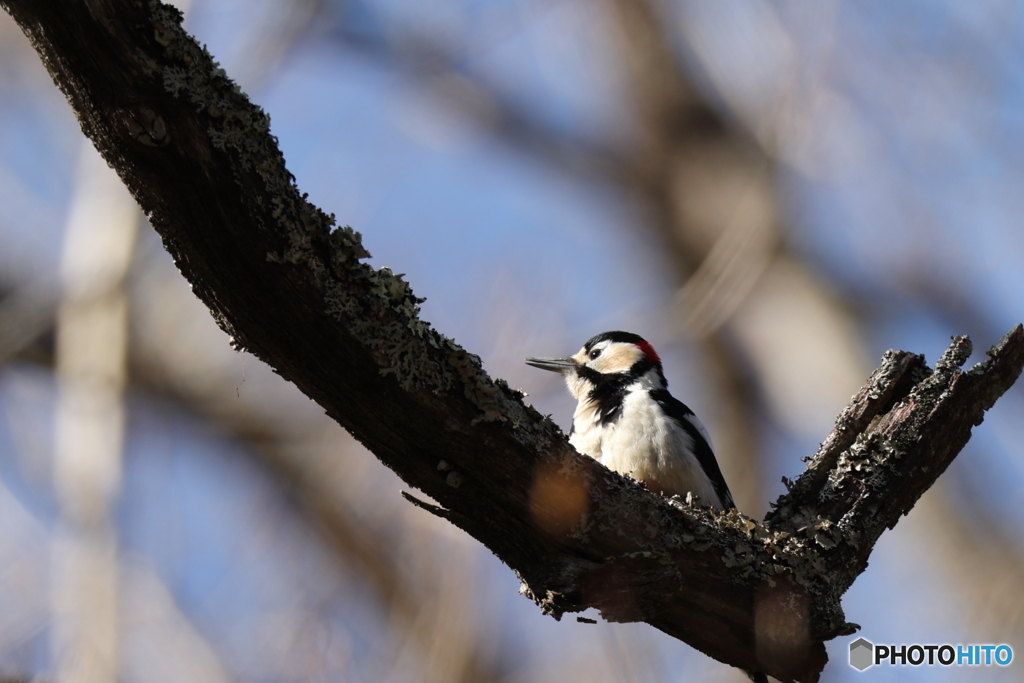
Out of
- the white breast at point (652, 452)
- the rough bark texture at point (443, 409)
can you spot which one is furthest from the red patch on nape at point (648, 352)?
the rough bark texture at point (443, 409)

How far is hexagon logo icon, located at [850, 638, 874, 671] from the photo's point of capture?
12.2 ft

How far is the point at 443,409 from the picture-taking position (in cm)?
205

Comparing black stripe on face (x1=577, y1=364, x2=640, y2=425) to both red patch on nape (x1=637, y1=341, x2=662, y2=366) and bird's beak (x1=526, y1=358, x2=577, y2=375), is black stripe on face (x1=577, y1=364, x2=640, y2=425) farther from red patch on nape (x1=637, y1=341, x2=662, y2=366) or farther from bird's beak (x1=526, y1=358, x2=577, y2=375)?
red patch on nape (x1=637, y1=341, x2=662, y2=366)

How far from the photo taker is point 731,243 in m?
6.96

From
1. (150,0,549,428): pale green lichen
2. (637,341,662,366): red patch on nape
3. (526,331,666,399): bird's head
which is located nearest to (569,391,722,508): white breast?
(526,331,666,399): bird's head

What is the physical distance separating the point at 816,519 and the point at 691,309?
4.15 meters

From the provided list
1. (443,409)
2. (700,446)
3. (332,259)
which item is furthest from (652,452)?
(332,259)

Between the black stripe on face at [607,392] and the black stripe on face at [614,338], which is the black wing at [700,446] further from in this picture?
the black stripe on face at [614,338]

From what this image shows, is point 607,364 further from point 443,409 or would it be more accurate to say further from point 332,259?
point 332,259

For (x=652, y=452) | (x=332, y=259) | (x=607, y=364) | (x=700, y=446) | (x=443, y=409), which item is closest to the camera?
(x=332, y=259)

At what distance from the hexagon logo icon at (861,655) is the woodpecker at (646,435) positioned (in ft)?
2.52

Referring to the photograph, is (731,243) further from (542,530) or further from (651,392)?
(542,530)

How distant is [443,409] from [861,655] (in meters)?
2.61

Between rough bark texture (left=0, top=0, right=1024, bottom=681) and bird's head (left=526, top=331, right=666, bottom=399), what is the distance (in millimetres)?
1732
